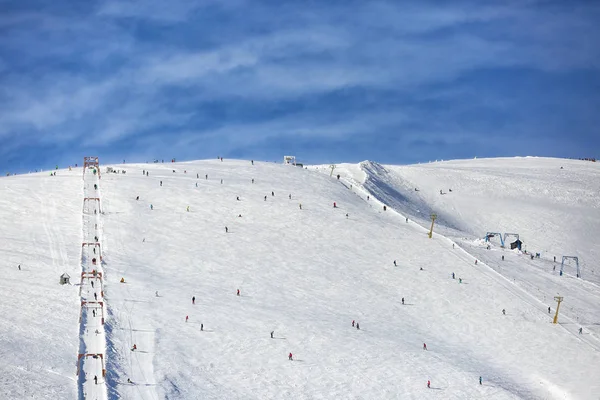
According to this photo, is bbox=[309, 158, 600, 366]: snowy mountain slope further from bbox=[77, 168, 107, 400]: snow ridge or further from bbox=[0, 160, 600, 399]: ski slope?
bbox=[77, 168, 107, 400]: snow ridge

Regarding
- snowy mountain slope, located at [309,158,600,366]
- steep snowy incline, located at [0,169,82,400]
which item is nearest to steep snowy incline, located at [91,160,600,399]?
steep snowy incline, located at [0,169,82,400]

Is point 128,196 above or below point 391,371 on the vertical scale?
above

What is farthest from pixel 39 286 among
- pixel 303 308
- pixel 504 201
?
pixel 504 201

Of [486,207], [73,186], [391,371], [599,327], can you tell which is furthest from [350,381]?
[486,207]

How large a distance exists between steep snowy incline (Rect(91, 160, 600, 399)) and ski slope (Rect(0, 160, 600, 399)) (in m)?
0.16

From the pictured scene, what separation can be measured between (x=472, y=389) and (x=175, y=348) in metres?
17.2

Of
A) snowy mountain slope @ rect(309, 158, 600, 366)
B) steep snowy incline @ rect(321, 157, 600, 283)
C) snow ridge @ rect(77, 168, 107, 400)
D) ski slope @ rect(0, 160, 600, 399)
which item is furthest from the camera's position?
steep snowy incline @ rect(321, 157, 600, 283)

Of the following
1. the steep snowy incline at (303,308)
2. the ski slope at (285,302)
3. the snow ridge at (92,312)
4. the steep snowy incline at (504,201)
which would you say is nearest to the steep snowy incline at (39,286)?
the ski slope at (285,302)

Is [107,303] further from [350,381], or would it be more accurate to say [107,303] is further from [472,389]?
[472,389]

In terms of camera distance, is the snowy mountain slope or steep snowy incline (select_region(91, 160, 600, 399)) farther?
the snowy mountain slope

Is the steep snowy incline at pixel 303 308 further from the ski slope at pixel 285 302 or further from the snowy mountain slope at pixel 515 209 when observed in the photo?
the snowy mountain slope at pixel 515 209

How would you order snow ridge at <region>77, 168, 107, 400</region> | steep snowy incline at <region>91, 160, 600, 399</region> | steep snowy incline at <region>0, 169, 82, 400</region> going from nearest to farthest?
steep snowy incline at <region>0, 169, 82, 400</region>, snow ridge at <region>77, 168, 107, 400</region>, steep snowy incline at <region>91, 160, 600, 399</region>

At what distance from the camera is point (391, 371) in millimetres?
48031

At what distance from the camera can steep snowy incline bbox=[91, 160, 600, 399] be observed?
45.5 m
